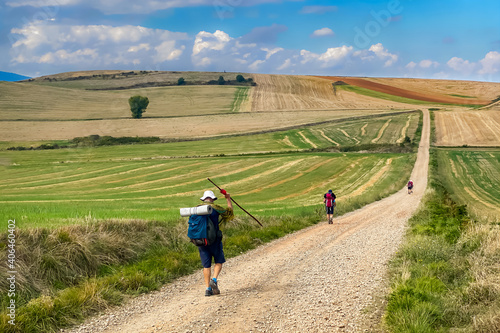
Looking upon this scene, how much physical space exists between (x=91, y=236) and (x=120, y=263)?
987 mm

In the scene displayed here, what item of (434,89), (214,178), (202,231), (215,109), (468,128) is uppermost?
(434,89)

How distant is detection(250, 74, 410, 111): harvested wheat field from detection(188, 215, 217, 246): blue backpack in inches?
3663

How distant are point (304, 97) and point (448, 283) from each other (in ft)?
359

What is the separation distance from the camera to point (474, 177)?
47969 mm

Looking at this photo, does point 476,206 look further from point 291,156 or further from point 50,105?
point 50,105

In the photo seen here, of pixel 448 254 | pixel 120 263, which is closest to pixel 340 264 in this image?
pixel 448 254

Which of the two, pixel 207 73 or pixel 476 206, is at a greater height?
pixel 207 73

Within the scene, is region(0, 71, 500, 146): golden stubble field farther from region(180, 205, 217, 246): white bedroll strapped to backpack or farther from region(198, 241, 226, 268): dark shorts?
region(180, 205, 217, 246): white bedroll strapped to backpack

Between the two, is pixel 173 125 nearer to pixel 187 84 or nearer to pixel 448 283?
pixel 187 84

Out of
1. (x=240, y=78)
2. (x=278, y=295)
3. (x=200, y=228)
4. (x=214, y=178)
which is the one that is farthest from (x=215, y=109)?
(x=278, y=295)

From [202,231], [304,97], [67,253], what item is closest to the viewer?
[202,231]

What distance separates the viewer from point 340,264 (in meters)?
12.6

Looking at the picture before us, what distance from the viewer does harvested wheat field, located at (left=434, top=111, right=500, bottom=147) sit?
69.5 meters

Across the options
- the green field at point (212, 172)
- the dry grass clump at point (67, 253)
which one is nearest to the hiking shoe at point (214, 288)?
the dry grass clump at point (67, 253)
